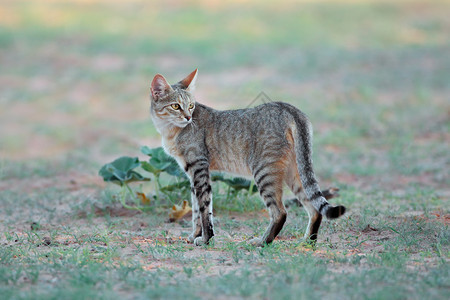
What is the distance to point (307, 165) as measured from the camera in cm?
532

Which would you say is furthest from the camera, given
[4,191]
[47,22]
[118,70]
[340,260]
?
[47,22]

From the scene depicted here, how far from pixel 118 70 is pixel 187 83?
36.3 ft

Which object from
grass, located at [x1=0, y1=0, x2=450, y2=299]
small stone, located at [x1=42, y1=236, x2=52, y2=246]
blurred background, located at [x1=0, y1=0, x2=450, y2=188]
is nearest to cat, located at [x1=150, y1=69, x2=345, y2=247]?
grass, located at [x1=0, y1=0, x2=450, y2=299]

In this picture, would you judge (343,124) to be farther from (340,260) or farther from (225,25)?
(225,25)

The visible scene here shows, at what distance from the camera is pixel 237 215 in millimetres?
7195

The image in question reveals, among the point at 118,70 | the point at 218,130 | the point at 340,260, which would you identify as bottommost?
the point at 340,260

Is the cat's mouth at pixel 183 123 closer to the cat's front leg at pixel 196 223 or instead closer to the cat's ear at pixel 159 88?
the cat's ear at pixel 159 88

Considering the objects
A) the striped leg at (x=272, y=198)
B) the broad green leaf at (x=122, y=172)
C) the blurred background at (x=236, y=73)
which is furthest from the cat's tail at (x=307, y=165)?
the blurred background at (x=236, y=73)

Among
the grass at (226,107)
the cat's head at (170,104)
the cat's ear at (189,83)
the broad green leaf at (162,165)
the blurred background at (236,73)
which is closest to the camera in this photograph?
the grass at (226,107)

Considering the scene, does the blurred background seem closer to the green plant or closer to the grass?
the grass

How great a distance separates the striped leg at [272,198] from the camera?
5461mm

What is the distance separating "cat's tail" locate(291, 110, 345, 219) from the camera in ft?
16.9

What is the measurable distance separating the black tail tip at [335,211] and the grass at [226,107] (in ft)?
1.14

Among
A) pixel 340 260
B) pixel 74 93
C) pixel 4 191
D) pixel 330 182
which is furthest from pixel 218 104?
pixel 340 260
